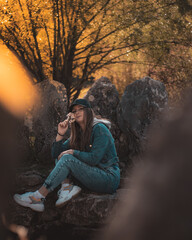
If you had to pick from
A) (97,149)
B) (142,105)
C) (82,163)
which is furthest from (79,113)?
(142,105)

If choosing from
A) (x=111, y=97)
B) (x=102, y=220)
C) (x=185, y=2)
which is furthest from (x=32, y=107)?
(x=185, y=2)

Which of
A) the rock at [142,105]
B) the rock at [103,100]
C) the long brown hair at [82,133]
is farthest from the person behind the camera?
the rock at [103,100]

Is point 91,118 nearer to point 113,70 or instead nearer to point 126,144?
point 126,144

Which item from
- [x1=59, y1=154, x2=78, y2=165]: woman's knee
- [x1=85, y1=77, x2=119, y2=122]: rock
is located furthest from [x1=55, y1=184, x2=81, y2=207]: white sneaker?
[x1=85, y1=77, x2=119, y2=122]: rock

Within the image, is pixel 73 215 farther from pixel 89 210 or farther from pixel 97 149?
pixel 97 149

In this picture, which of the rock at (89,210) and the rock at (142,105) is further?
the rock at (142,105)

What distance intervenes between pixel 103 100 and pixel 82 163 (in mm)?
3078

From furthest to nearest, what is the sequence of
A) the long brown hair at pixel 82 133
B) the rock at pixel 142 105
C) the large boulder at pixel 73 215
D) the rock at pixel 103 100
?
the rock at pixel 103 100 → the rock at pixel 142 105 → the long brown hair at pixel 82 133 → the large boulder at pixel 73 215

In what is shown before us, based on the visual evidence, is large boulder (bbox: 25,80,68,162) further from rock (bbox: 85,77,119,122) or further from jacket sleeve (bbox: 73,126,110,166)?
jacket sleeve (bbox: 73,126,110,166)

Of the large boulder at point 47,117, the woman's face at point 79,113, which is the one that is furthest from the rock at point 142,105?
the woman's face at point 79,113

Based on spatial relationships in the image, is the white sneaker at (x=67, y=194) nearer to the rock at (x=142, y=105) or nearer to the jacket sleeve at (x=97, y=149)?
the jacket sleeve at (x=97, y=149)

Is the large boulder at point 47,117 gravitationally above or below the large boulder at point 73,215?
above

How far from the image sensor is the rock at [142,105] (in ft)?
18.2

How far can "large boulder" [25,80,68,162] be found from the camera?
584 centimetres
